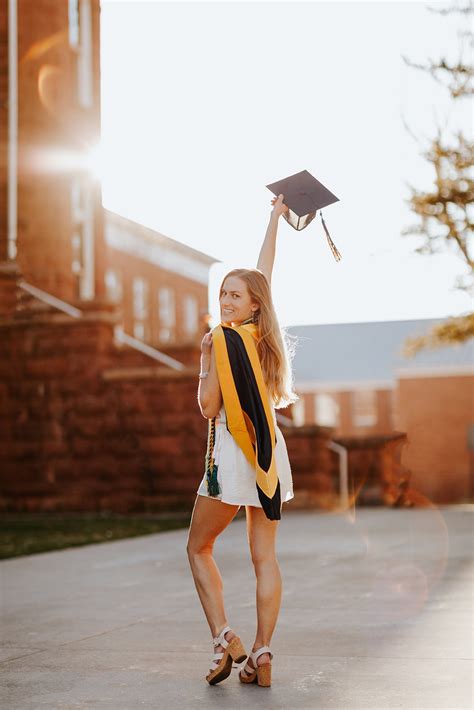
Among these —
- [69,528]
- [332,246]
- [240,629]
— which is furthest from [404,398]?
[332,246]

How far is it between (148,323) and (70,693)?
38.3 metres

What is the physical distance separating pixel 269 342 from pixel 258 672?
56.9 inches

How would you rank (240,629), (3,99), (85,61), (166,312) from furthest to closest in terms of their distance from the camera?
(166,312) < (85,61) < (3,99) < (240,629)

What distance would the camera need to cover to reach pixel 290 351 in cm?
557

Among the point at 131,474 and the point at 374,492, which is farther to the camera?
the point at 374,492

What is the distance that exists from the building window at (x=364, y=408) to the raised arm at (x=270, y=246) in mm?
45748

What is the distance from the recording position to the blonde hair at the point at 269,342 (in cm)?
532

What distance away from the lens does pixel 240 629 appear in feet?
22.4

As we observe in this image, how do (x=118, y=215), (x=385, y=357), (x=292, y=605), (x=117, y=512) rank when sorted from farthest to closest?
(x=385, y=357)
(x=118, y=215)
(x=117, y=512)
(x=292, y=605)

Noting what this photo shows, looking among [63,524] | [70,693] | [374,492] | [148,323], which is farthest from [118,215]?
[70,693]

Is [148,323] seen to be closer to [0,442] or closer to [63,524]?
[0,442]

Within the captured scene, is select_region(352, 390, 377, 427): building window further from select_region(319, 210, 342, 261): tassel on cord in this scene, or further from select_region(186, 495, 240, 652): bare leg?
select_region(186, 495, 240, 652): bare leg

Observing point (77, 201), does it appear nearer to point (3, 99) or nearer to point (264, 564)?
point (3, 99)

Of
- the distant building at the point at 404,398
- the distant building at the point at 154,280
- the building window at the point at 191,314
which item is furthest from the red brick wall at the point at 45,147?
the distant building at the point at 404,398
